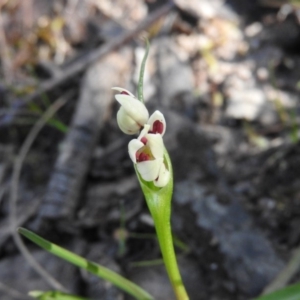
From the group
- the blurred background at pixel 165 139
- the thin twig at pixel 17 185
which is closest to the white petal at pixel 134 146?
the blurred background at pixel 165 139

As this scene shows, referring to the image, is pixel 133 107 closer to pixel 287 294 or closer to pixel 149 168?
pixel 149 168

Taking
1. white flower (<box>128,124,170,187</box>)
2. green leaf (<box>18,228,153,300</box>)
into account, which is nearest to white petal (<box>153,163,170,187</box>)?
white flower (<box>128,124,170,187</box>)

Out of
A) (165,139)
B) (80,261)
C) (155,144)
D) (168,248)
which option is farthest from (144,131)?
(165,139)

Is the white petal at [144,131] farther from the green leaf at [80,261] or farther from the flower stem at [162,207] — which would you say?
the green leaf at [80,261]

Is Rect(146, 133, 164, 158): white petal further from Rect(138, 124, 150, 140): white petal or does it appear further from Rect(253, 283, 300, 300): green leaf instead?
Answer: Rect(253, 283, 300, 300): green leaf

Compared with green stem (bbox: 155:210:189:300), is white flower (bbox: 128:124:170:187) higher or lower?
higher

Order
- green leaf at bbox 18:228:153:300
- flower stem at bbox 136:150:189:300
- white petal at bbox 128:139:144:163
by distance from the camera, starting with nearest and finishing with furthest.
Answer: white petal at bbox 128:139:144:163 < flower stem at bbox 136:150:189:300 < green leaf at bbox 18:228:153:300
